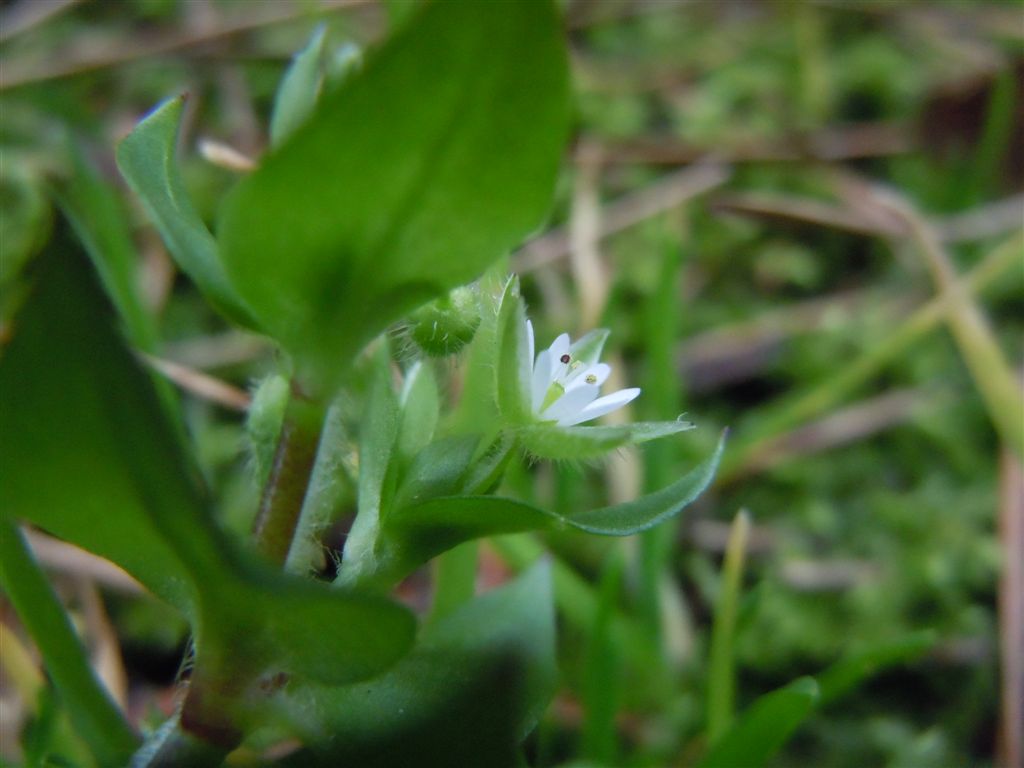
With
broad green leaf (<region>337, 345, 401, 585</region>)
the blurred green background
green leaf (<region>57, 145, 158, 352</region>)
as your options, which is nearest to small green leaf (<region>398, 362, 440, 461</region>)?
broad green leaf (<region>337, 345, 401, 585</region>)

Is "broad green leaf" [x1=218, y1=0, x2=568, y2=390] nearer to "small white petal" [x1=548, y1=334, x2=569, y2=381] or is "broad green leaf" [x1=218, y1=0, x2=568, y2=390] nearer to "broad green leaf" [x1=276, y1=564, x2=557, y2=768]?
"small white petal" [x1=548, y1=334, x2=569, y2=381]

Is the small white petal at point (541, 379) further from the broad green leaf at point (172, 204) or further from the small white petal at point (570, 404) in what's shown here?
the broad green leaf at point (172, 204)

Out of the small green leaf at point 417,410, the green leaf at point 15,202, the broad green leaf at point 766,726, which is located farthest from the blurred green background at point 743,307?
the small green leaf at point 417,410

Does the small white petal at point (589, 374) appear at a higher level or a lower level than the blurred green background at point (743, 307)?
higher

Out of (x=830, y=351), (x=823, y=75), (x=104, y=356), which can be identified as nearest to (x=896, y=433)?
(x=830, y=351)

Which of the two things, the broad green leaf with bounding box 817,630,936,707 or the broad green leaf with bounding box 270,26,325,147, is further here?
the broad green leaf with bounding box 817,630,936,707

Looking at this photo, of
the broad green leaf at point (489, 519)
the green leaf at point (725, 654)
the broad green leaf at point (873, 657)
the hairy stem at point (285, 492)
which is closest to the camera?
the broad green leaf at point (489, 519)

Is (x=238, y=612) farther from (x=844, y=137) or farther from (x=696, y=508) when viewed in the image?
(x=844, y=137)
